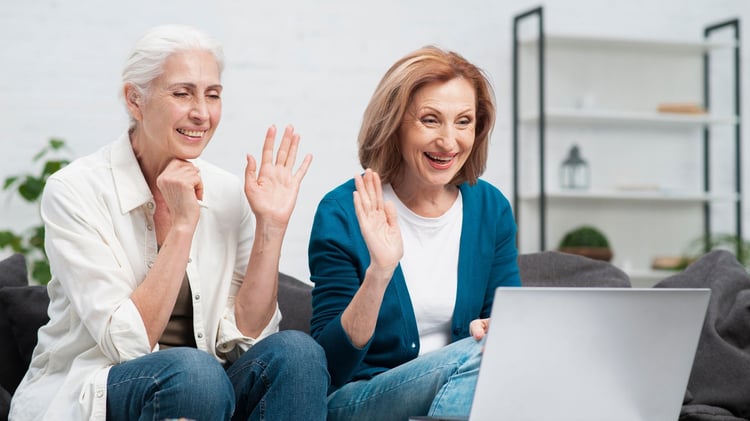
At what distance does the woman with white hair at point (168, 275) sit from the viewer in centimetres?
175

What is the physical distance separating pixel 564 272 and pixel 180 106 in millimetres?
1237

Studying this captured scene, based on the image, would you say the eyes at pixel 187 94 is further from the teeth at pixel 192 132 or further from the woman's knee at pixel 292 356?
the woman's knee at pixel 292 356

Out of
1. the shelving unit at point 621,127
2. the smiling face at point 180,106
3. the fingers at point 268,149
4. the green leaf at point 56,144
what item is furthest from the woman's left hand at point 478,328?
the shelving unit at point 621,127

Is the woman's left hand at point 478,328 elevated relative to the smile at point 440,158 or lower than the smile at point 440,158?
lower

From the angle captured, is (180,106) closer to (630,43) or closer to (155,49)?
(155,49)

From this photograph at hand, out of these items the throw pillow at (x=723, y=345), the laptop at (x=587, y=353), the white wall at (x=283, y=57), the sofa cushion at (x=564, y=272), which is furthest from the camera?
the white wall at (x=283, y=57)

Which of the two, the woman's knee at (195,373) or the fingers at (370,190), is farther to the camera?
the fingers at (370,190)

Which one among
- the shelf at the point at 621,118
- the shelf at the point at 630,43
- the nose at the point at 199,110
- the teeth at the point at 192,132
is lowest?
the teeth at the point at 192,132

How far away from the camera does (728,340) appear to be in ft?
8.36

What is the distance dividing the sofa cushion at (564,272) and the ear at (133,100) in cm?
116

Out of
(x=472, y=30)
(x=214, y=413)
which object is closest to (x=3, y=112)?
(x=472, y=30)

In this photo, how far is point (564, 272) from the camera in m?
2.68

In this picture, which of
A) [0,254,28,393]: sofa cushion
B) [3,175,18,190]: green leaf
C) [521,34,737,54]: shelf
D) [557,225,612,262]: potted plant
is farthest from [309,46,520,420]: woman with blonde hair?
[521,34,737,54]: shelf

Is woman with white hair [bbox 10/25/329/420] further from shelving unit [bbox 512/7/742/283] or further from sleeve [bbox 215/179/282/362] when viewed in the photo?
shelving unit [bbox 512/7/742/283]
